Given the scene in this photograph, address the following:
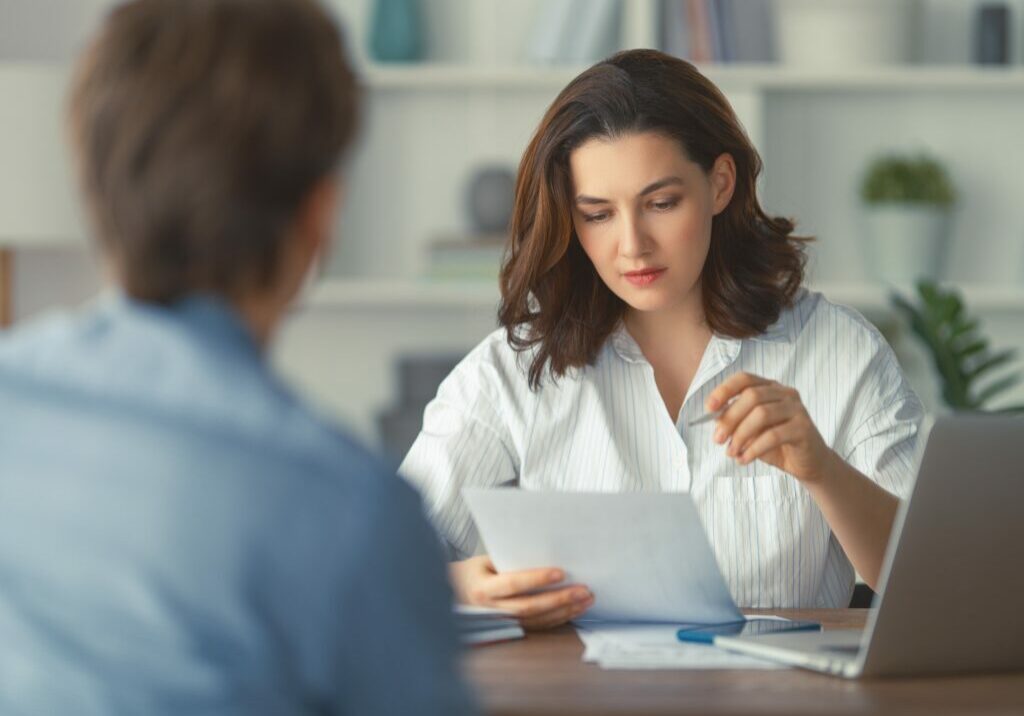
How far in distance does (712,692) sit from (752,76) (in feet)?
8.07

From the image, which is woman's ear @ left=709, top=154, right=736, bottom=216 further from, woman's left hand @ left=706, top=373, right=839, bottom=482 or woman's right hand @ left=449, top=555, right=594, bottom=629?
woman's right hand @ left=449, top=555, right=594, bottom=629

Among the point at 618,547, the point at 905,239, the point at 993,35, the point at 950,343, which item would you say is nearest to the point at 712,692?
the point at 618,547

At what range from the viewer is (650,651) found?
54.7 inches

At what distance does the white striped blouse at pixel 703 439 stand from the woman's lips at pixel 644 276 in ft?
0.43

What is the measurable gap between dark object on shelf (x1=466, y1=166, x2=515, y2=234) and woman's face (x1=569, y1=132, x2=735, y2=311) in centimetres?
151

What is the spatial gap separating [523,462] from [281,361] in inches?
68.6

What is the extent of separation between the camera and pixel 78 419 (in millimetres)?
791

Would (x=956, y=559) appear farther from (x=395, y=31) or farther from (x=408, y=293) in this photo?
(x=395, y=31)

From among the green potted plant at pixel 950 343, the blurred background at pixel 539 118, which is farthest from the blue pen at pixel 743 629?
the blurred background at pixel 539 118

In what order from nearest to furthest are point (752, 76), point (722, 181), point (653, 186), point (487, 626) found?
point (487, 626) < point (653, 186) < point (722, 181) < point (752, 76)

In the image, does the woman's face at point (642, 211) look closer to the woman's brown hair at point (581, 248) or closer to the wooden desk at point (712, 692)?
the woman's brown hair at point (581, 248)

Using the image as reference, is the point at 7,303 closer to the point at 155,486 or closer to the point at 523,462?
the point at 523,462

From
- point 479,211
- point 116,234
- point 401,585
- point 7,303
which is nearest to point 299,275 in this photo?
point 116,234

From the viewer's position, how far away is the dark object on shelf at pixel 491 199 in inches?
137
